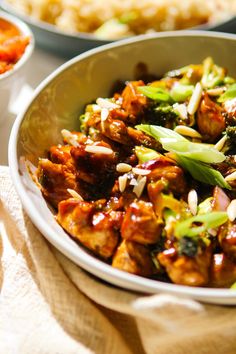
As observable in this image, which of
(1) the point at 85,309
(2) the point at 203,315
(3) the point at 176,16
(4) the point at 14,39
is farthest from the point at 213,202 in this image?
(3) the point at 176,16

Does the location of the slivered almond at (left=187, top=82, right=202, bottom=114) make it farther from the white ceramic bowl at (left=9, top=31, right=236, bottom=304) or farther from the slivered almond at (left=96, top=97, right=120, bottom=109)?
the white ceramic bowl at (left=9, top=31, right=236, bottom=304)

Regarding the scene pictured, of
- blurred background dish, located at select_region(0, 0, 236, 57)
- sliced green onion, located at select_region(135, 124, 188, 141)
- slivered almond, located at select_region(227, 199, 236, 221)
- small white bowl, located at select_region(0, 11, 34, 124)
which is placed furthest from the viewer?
blurred background dish, located at select_region(0, 0, 236, 57)

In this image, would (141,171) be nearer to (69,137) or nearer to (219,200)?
(219,200)

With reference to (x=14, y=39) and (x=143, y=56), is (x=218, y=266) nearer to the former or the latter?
(x=143, y=56)

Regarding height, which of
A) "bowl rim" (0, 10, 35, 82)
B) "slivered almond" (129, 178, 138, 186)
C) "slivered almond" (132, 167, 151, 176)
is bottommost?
"slivered almond" (129, 178, 138, 186)

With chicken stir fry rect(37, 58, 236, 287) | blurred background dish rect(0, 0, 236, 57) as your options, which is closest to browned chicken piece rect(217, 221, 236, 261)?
chicken stir fry rect(37, 58, 236, 287)

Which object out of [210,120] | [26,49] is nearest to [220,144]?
[210,120]
